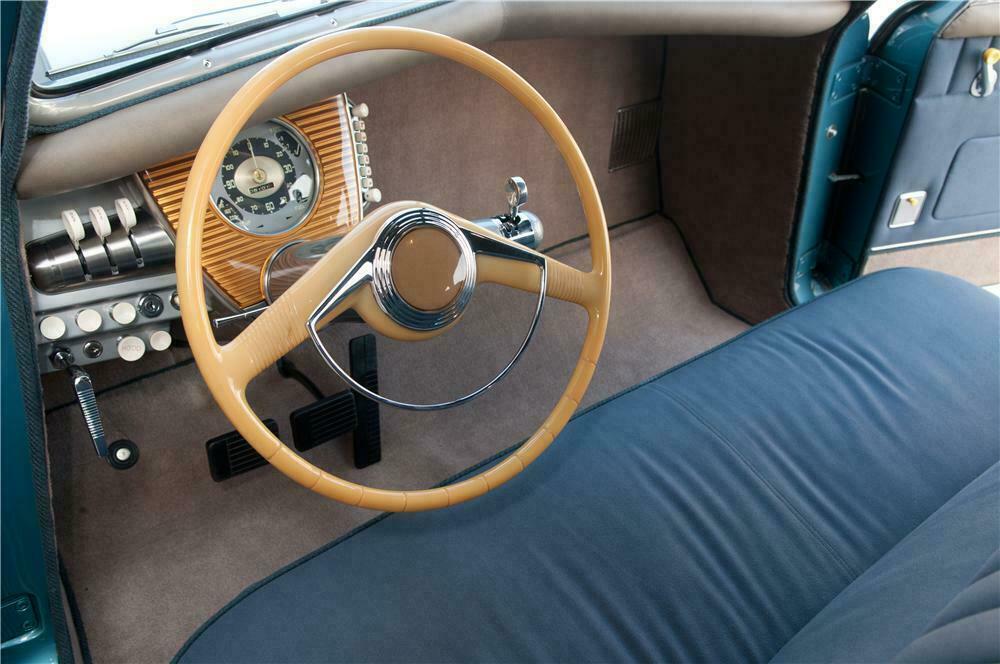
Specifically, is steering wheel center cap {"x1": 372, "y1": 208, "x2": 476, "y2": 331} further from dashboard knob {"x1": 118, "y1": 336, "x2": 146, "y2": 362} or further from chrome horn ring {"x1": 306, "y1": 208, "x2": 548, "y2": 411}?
dashboard knob {"x1": 118, "y1": 336, "x2": 146, "y2": 362}

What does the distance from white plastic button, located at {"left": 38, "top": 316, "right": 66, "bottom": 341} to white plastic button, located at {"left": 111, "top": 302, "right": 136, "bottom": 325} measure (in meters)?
0.06

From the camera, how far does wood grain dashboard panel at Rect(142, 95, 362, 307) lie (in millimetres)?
974

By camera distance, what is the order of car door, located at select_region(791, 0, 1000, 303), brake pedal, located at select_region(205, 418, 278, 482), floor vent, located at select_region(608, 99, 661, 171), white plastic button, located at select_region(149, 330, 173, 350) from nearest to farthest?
white plastic button, located at select_region(149, 330, 173, 350)
brake pedal, located at select_region(205, 418, 278, 482)
car door, located at select_region(791, 0, 1000, 303)
floor vent, located at select_region(608, 99, 661, 171)

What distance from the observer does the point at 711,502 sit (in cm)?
92

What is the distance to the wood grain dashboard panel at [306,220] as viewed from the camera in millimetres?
974

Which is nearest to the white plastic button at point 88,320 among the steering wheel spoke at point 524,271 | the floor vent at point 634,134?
the steering wheel spoke at point 524,271

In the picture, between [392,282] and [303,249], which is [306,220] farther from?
[392,282]

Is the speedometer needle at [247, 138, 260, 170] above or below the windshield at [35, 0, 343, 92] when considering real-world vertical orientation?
below

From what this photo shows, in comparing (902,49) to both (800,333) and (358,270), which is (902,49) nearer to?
(800,333)

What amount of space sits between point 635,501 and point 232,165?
68cm

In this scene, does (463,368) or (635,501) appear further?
(463,368)

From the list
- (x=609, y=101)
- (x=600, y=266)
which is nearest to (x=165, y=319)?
(x=600, y=266)

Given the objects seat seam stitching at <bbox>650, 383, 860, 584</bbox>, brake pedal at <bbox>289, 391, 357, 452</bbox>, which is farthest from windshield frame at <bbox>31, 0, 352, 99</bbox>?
seat seam stitching at <bbox>650, 383, 860, 584</bbox>

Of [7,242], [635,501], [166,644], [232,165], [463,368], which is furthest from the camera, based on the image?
[463,368]
